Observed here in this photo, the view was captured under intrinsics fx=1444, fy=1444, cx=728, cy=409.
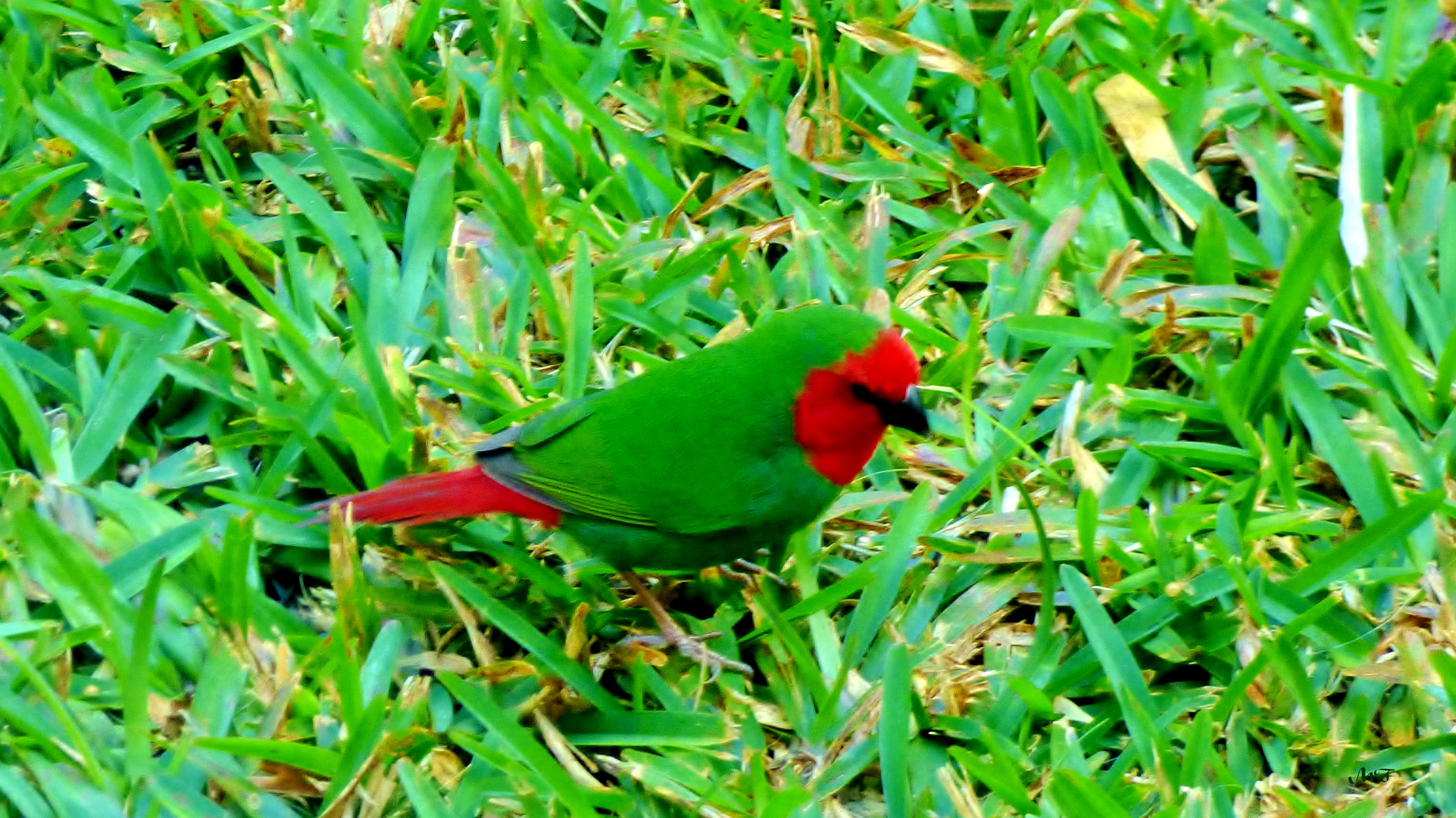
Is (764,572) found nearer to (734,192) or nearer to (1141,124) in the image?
(734,192)

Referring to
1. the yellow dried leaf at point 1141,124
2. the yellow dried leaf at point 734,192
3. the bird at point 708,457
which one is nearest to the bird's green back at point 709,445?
the bird at point 708,457

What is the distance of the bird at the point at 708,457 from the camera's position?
316cm

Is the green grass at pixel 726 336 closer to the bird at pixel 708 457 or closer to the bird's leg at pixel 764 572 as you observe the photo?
the bird's leg at pixel 764 572

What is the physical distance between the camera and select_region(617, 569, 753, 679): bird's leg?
318cm

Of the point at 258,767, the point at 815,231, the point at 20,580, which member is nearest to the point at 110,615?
the point at 20,580

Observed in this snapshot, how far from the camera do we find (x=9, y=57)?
4258 mm

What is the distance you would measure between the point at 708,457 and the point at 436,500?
23.9 inches

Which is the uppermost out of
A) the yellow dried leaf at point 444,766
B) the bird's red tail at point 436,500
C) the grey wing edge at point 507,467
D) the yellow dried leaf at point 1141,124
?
the yellow dried leaf at point 1141,124

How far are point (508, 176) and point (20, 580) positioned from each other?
1658 mm

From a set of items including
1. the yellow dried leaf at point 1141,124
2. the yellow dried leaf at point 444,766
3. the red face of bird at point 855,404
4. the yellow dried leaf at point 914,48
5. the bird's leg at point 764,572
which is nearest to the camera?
the yellow dried leaf at point 444,766

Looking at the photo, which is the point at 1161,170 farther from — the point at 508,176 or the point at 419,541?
the point at 419,541

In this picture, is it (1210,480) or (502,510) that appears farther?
(1210,480)

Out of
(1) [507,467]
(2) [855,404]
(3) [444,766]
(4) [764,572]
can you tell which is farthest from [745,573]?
(3) [444,766]

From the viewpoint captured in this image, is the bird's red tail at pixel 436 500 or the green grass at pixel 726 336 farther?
the bird's red tail at pixel 436 500
